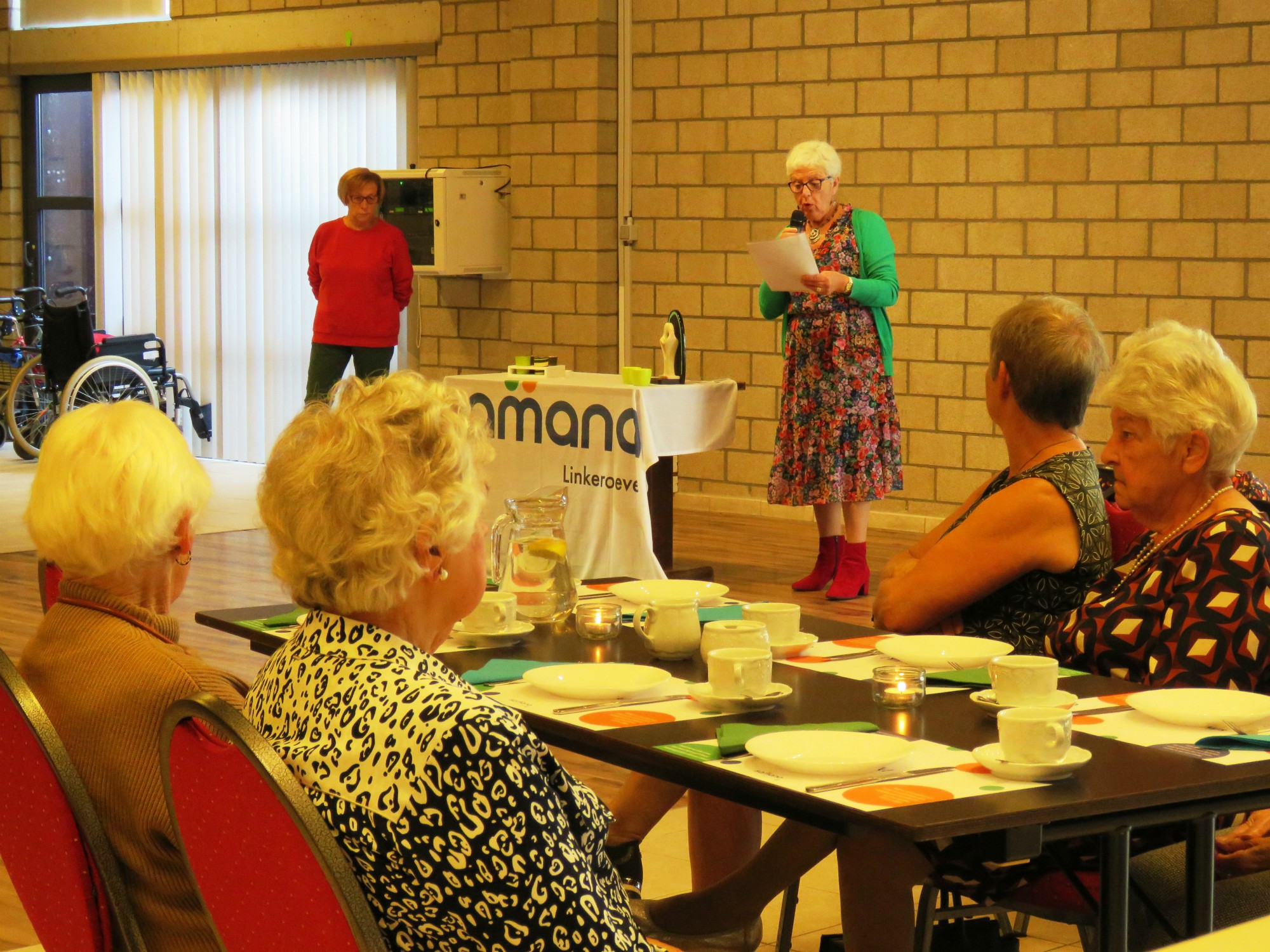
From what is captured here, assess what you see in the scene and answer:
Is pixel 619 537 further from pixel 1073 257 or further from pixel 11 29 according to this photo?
pixel 11 29

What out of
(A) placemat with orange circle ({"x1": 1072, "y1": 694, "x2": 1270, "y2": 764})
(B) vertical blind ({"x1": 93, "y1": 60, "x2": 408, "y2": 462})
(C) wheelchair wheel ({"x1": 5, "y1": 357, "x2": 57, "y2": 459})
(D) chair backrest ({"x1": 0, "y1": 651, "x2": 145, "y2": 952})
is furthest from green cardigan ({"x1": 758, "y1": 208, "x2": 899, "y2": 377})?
(C) wheelchair wheel ({"x1": 5, "y1": 357, "x2": 57, "y2": 459})

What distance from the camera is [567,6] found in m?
8.40

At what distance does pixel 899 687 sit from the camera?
1.99 metres

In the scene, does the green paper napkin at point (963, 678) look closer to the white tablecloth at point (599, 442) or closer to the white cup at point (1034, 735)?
the white cup at point (1034, 735)

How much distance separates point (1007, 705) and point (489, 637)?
0.80m

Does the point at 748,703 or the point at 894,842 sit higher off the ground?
the point at 748,703

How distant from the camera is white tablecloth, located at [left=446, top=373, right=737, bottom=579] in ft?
18.9

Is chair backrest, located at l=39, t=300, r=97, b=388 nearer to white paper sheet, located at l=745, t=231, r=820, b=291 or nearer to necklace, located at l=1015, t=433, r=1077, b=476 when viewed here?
white paper sheet, located at l=745, t=231, r=820, b=291

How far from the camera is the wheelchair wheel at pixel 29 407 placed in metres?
9.84

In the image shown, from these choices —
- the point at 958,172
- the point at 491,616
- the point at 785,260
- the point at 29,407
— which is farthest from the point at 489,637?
the point at 29,407

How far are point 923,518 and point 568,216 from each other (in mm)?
Result: 2526

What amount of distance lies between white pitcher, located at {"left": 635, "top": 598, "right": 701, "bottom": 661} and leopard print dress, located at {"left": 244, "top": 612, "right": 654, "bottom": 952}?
90 centimetres

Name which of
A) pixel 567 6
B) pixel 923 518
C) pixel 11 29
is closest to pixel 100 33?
pixel 11 29

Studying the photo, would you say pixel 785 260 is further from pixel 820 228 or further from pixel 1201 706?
pixel 1201 706
